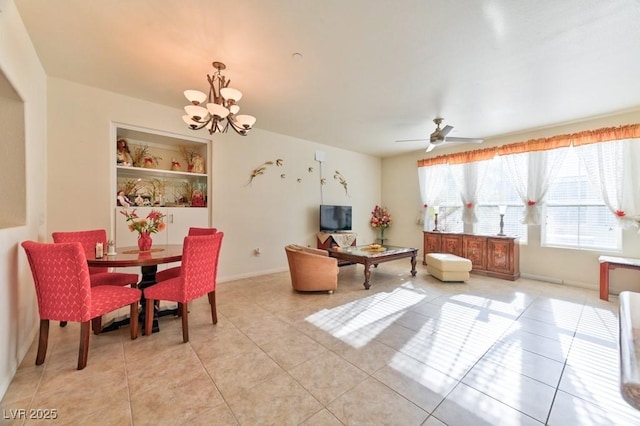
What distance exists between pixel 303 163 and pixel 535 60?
12.3 feet

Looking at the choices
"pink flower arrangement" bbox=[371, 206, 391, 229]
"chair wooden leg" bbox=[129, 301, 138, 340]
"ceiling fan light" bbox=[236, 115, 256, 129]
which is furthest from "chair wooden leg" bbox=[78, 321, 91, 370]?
"pink flower arrangement" bbox=[371, 206, 391, 229]

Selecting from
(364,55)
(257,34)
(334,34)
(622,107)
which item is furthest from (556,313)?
(257,34)

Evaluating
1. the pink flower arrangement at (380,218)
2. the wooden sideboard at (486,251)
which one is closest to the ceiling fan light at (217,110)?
the pink flower arrangement at (380,218)

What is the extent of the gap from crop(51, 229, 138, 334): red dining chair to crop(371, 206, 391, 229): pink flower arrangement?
4.79 metres

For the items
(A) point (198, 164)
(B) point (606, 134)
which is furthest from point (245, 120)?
(B) point (606, 134)

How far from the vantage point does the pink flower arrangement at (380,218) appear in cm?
618

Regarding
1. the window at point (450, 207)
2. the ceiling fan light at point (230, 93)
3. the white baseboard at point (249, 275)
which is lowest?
the white baseboard at point (249, 275)

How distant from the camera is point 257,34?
219cm

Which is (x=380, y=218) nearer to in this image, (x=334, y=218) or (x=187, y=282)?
(x=334, y=218)

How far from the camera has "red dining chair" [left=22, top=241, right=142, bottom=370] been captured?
73.7 inches

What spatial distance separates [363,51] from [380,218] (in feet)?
14.3

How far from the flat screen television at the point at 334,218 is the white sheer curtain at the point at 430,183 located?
1.80m

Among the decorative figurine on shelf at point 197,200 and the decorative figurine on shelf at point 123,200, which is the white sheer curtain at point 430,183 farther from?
the decorative figurine on shelf at point 123,200

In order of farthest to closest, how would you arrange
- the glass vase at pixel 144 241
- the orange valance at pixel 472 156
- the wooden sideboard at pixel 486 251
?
the orange valance at pixel 472 156, the wooden sideboard at pixel 486 251, the glass vase at pixel 144 241
